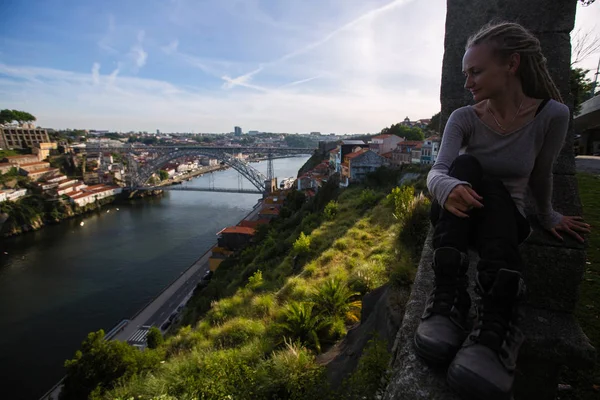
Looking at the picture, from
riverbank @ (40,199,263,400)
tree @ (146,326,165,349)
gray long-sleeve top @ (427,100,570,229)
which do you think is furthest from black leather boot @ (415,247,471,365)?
riverbank @ (40,199,263,400)

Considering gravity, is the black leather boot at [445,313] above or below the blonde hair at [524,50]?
below

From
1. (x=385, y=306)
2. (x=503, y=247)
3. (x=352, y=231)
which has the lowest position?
(x=352, y=231)

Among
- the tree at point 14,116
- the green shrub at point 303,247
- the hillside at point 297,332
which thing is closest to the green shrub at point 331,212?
the hillside at point 297,332

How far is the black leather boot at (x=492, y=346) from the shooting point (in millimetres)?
726

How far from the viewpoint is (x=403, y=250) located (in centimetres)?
335

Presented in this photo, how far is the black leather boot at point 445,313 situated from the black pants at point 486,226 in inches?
2.0

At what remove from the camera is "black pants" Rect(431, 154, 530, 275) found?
88 centimetres

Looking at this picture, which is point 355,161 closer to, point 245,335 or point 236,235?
point 236,235

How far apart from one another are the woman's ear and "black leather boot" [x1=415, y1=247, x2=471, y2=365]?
0.62 metres

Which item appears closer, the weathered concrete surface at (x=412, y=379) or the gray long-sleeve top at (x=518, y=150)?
the weathered concrete surface at (x=412, y=379)

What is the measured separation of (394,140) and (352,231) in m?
21.6

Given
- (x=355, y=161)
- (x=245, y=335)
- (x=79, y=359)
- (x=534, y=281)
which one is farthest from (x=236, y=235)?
(x=534, y=281)

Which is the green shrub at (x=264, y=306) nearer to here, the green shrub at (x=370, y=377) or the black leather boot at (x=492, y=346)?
the green shrub at (x=370, y=377)

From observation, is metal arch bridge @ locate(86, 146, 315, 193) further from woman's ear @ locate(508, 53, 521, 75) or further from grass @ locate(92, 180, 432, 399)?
woman's ear @ locate(508, 53, 521, 75)
